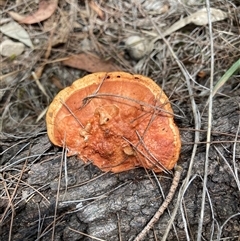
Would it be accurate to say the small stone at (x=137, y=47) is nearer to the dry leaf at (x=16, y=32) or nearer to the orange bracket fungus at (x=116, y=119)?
the dry leaf at (x=16, y=32)

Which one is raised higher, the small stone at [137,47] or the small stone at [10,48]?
the small stone at [10,48]

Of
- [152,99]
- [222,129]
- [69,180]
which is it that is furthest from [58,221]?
[222,129]

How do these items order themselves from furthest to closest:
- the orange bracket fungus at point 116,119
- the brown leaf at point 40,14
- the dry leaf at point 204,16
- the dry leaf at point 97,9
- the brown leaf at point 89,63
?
the dry leaf at point 97,9 < the brown leaf at point 40,14 < the brown leaf at point 89,63 < the dry leaf at point 204,16 < the orange bracket fungus at point 116,119

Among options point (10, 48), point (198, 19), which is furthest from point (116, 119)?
point (10, 48)

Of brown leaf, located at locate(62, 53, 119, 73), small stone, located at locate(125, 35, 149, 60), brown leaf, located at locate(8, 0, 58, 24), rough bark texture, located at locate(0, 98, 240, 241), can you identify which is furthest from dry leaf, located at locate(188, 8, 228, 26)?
rough bark texture, located at locate(0, 98, 240, 241)

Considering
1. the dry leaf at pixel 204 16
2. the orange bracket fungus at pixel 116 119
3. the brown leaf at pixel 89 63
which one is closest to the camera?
the orange bracket fungus at pixel 116 119

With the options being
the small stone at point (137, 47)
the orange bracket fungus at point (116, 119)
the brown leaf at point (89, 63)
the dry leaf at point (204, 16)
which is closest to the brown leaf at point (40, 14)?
the brown leaf at point (89, 63)

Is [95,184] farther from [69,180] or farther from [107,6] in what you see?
[107,6]

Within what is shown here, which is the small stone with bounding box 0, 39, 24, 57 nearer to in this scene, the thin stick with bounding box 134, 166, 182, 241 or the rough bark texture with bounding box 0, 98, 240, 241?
the rough bark texture with bounding box 0, 98, 240, 241

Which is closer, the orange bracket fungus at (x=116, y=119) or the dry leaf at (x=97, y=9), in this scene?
the orange bracket fungus at (x=116, y=119)
